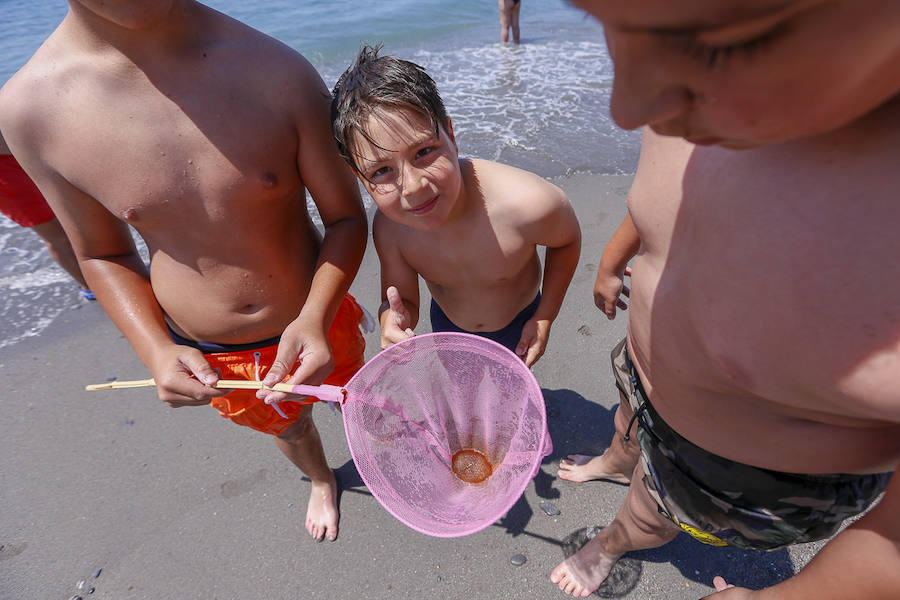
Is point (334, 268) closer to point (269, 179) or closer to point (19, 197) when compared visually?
point (269, 179)

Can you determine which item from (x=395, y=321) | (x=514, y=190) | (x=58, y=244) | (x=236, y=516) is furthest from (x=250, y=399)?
(x=58, y=244)

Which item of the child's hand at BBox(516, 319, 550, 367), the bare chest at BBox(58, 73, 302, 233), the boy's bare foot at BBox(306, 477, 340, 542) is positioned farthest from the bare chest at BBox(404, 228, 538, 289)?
the boy's bare foot at BBox(306, 477, 340, 542)

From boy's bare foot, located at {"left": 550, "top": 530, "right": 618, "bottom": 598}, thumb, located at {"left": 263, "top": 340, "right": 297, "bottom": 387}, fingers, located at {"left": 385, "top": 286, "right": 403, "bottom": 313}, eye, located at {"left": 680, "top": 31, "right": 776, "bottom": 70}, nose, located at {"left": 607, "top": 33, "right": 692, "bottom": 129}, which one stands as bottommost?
boy's bare foot, located at {"left": 550, "top": 530, "right": 618, "bottom": 598}

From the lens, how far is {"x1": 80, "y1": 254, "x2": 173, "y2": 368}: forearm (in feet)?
5.02

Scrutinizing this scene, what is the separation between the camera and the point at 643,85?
526 millimetres

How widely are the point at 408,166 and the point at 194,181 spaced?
26.2 inches

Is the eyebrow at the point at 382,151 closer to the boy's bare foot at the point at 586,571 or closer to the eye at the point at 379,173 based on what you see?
the eye at the point at 379,173

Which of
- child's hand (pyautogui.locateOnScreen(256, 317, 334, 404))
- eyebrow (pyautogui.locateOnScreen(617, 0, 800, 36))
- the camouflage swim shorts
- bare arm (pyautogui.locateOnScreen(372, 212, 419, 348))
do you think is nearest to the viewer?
eyebrow (pyautogui.locateOnScreen(617, 0, 800, 36))

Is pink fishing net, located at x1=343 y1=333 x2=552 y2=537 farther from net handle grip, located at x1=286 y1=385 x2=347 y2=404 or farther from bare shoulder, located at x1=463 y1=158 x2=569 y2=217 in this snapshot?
bare shoulder, located at x1=463 y1=158 x2=569 y2=217

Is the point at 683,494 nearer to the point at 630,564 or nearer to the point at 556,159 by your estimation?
the point at 630,564

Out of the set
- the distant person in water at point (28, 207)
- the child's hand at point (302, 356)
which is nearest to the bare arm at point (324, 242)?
the child's hand at point (302, 356)

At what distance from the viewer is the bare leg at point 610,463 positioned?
188 cm

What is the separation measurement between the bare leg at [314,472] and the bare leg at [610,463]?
3.63ft

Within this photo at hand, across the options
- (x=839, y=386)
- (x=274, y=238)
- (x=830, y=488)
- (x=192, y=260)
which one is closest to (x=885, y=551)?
(x=839, y=386)
